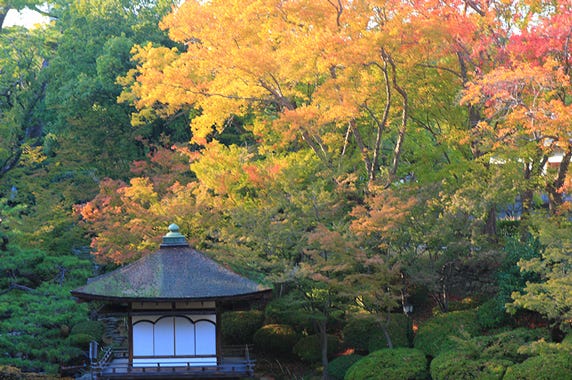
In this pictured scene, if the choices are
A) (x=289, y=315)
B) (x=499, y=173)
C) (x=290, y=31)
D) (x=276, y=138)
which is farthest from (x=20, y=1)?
(x=499, y=173)

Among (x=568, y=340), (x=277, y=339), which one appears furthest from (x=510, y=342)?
(x=277, y=339)

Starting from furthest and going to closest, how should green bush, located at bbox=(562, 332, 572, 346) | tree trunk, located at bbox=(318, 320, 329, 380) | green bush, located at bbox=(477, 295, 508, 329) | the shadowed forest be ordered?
1. tree trunk, located at bbox=(318, 320, 329, 380)
2. green bush, located at bbox=(477, 295, 508, 329)
3. the shadowed forest
4. green bush, located at bbox=(562, 332, 572, 346)

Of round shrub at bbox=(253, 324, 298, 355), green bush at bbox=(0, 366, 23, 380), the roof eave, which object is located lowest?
green bush at bbox=(0, 366, 23, 380)

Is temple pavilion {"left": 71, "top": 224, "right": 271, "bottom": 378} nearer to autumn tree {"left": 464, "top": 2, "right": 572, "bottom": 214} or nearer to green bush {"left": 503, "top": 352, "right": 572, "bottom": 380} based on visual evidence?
green bush {"left": 503, "top": 352, "right": 572, "bottom": 380}

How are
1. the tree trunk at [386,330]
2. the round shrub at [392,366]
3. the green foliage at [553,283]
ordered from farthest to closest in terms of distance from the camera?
the tree trunk at [386,330]
the round shrub at [392,366]
the green foliage at [553,283]

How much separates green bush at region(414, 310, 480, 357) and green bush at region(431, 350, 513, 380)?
3.07 ft

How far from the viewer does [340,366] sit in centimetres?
2038

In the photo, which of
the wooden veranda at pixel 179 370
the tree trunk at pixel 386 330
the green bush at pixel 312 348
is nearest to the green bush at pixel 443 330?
the tree trunk at pixel 386 330

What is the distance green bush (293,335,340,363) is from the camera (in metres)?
21.8

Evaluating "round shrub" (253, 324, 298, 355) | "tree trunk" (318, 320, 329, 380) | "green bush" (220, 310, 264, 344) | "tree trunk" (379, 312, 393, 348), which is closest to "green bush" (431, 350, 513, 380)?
"tree trunk" (379, 312, 393, 348)

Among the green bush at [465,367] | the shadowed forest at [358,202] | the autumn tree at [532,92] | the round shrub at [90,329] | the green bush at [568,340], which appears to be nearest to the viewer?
the green bush at [568,340]

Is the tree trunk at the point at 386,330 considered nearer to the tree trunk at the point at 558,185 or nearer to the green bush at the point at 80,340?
the tree trunk at the point at 558,185

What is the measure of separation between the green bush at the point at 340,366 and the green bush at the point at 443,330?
178 cm

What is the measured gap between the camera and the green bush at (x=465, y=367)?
54.1 ft
